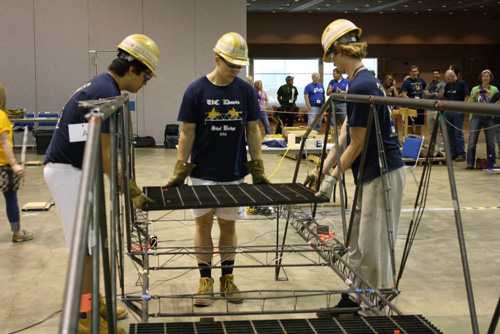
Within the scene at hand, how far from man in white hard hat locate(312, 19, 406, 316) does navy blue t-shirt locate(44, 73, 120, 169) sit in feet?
3.88

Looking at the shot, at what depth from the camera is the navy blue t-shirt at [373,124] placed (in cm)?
309

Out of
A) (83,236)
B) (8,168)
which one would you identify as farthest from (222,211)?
(83,236)

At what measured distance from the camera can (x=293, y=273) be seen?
494 cm

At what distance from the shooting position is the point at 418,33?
2420 centimetres

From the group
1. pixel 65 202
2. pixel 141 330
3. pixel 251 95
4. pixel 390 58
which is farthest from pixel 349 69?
pixel 390 58

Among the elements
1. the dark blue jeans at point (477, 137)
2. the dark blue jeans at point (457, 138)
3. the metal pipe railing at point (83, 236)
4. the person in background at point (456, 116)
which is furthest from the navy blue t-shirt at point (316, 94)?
the metal pipe railing at point (83, 236)

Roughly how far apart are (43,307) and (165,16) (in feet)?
37.5

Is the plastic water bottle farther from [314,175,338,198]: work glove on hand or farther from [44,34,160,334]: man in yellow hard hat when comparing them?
[44,34,160,334]: man in yellow hard hat

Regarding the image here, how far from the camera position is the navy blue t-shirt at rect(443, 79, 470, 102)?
11953 millimetres

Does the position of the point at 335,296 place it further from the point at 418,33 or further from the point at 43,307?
the point at 418,33

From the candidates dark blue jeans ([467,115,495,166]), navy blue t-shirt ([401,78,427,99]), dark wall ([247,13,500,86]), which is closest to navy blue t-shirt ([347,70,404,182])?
dark blue jeans ([467,115,495,166])

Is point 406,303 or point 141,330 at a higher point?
point 141,330

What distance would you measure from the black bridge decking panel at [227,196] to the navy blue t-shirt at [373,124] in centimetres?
31

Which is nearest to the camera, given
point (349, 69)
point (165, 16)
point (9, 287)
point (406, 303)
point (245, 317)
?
point (349, 69)
